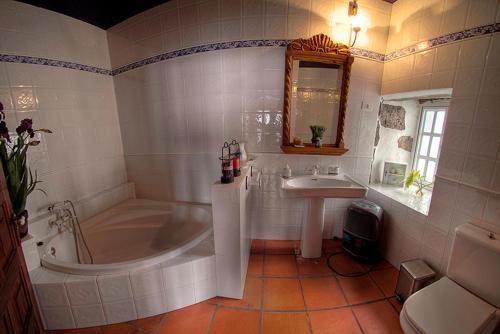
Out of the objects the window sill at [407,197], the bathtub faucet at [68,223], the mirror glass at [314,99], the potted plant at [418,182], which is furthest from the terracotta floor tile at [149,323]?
the potted plant at [418,182]

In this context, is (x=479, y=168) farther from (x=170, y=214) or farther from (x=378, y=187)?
(x=170, y=214)

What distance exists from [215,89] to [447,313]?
87.4 inches

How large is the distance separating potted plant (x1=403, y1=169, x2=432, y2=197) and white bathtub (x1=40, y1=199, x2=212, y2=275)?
1.93m

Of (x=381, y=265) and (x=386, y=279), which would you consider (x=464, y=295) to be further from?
(x=381, y=265)

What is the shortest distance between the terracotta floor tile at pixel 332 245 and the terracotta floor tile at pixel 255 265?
0.70m

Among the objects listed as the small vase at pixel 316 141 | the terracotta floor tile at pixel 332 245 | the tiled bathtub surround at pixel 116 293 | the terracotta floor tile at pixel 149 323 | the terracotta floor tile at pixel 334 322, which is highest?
the small vase at pixel 316 141

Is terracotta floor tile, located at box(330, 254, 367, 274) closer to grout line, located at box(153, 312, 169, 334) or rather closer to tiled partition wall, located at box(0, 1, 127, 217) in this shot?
grout line, located at box(153, 312, 169, 334)

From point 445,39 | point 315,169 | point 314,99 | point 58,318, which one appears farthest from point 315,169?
point 58,318

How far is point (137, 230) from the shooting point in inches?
81.8

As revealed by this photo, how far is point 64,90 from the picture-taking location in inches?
72.3

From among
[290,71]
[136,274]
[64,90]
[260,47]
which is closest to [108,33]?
[64,90]

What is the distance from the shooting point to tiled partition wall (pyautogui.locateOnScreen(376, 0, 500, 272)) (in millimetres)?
1159

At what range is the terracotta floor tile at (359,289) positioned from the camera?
152cm

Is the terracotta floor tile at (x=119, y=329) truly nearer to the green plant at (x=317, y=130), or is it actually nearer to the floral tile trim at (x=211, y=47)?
the green plant at (x=317, y=130)
